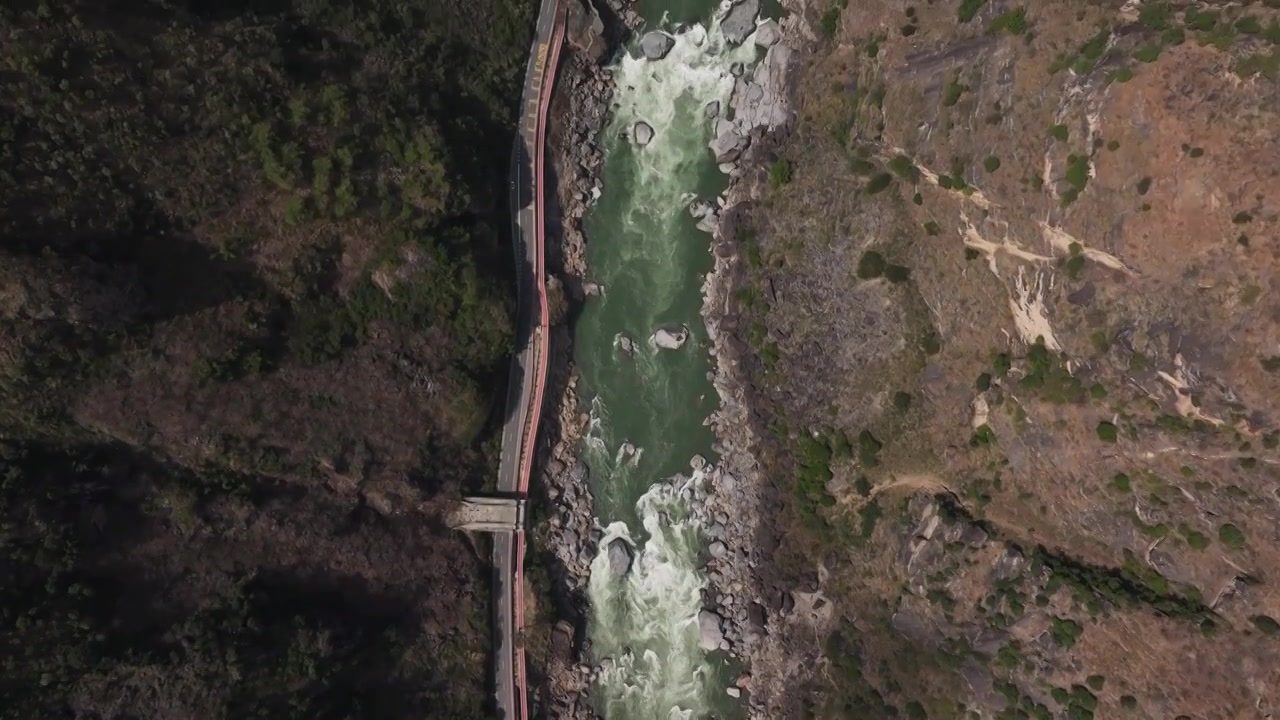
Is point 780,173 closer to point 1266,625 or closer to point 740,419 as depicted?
point 740,419

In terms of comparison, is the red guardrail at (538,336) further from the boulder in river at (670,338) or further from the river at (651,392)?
the boulder in river at (670,338)

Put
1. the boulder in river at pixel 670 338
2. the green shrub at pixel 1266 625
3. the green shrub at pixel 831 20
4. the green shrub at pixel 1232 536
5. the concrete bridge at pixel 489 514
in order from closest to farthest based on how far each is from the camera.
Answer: the green shrub at pixel 1266 625 < the green shrub at pixel 1232 536 < the green shrub at pixel 831 20 < the concrete bridge at pixel 489 514 < the boulder in river at pixel 670 338

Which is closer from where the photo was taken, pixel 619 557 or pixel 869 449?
pixel 869 449

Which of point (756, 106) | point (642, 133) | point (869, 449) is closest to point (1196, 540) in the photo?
point (869, 449)

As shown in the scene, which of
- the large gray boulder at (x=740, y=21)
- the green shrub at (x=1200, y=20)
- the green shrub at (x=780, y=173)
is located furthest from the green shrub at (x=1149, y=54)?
the large gray boulder at (x=740, y=21)

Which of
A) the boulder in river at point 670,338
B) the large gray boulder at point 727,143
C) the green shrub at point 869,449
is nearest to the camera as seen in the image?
the green shrub at point 869,449

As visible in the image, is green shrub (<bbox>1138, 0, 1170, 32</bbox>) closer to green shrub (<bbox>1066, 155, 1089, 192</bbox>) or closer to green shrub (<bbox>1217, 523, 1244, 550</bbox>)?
green shrub (<bbox>1066, 155, 1089, 192</bbox>)
